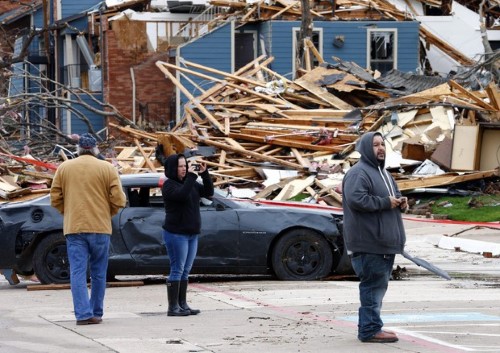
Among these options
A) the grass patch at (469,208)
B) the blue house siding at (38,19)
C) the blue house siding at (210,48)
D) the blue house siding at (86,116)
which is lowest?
the grass patch at (469,208)

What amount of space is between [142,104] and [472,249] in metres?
23.0

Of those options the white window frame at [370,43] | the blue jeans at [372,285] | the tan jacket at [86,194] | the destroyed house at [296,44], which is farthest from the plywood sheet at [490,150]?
the blue jeans at [372,285]

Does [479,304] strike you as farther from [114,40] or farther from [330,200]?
[114,40]

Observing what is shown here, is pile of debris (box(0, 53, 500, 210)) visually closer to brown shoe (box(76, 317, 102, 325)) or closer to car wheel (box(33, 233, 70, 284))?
car wheel (box(33, 233, 70, 284))

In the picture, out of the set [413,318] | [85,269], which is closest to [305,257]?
[413,318]

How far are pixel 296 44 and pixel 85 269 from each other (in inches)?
1144

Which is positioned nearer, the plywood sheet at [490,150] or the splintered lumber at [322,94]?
the plywood sheet at [490,150]

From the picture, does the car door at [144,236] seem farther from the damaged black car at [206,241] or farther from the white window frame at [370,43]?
the white window frame at [370,43]

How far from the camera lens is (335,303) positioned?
41.6 feet

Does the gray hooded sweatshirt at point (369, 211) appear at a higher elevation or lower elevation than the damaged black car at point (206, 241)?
higher

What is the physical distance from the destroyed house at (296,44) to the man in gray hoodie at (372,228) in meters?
29.3

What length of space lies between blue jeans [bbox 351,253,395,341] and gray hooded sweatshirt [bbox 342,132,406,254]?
0.09 metres

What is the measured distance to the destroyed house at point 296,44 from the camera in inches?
1559

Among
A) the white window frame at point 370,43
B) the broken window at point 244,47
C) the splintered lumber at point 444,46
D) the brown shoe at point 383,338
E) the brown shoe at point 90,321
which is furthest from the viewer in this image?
the splintered lumber at point 444,46
